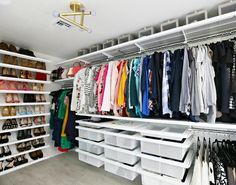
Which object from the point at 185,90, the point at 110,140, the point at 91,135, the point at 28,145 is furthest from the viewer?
the point at 28,145

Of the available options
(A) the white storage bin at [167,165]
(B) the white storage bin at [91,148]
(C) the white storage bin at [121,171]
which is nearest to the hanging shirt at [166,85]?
(A) the white storage bin at [167,165]

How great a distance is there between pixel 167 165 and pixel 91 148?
122cm

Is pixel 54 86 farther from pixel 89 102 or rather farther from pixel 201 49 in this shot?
pixel 201 49

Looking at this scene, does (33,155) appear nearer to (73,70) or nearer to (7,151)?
(7,151)

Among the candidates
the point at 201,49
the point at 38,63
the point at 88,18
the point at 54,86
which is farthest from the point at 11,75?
the point at 201,49

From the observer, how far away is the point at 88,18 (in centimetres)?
181

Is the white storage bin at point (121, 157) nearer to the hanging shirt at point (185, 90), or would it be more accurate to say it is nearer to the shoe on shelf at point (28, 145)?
the hanging shirt at point (185, 90)

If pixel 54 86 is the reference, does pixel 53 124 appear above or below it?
below

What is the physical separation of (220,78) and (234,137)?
855 mm

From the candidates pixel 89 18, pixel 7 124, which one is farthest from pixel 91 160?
pixel 89 18

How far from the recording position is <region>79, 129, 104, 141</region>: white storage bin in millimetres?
2259

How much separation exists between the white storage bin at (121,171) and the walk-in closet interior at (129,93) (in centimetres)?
1

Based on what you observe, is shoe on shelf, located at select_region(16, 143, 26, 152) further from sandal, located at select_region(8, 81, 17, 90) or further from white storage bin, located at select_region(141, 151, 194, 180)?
white storage bin, located at select_region(141, 151, 194, 180)

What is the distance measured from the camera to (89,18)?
5.94 feet
